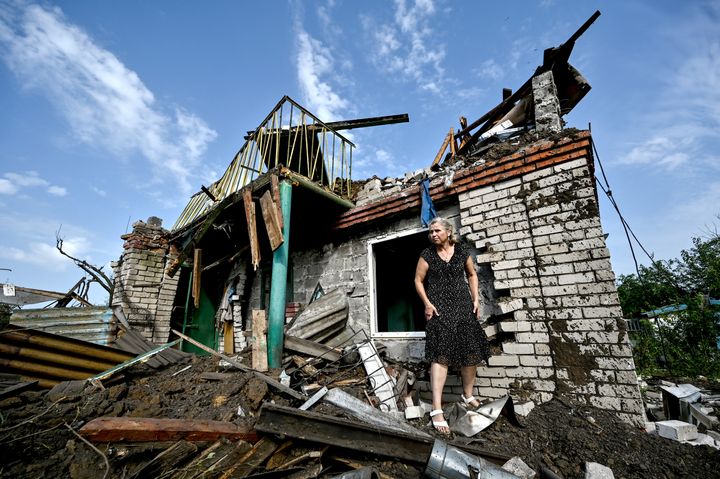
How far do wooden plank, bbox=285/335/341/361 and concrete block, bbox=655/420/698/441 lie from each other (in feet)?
10.3

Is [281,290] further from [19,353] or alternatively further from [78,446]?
[19,353]

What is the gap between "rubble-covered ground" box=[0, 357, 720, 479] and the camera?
1.80 metres

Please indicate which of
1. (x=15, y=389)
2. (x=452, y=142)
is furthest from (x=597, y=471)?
(x=452, y=142)

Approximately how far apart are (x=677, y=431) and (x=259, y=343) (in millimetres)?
4004

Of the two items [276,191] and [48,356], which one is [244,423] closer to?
[48,356]

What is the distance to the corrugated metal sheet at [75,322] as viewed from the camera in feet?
11.9

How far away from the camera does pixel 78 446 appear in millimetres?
1885

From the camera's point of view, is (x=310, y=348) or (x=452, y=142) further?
(x=452, y=142)

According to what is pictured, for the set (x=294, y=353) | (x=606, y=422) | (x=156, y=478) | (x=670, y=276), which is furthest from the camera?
(x=670, y=276)

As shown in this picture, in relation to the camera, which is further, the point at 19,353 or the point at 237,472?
the point at 19,353

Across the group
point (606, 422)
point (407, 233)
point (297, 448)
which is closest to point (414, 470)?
point (297, 448)

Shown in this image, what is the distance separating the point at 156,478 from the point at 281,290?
2381 millimetres

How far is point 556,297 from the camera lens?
9.86 feet

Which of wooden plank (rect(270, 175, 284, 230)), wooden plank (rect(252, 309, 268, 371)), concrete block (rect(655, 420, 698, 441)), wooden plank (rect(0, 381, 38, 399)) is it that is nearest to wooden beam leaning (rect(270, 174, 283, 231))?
wooden plank (rect(270, 175, 284, 230))
